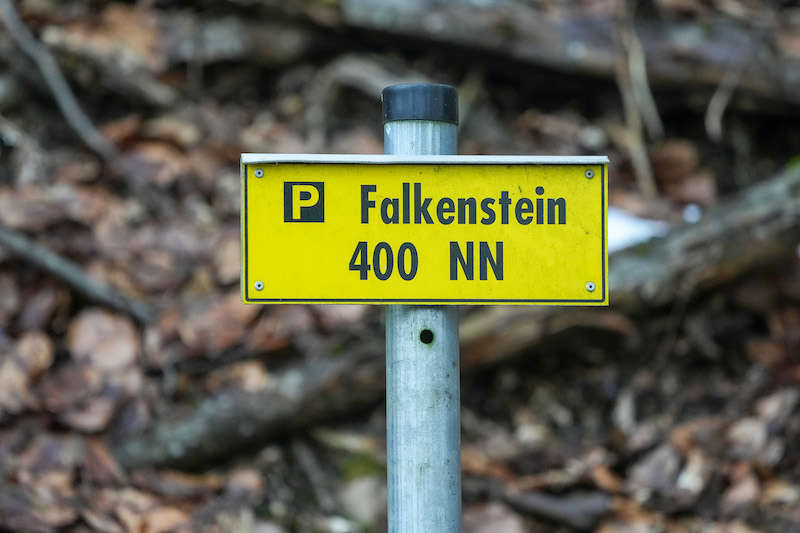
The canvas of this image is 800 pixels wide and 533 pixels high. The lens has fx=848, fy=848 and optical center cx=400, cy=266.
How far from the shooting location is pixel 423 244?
134 centimetres

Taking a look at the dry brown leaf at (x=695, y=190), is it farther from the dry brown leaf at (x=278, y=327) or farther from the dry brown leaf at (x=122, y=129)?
the dry brown leaf at (x=122, y=129)

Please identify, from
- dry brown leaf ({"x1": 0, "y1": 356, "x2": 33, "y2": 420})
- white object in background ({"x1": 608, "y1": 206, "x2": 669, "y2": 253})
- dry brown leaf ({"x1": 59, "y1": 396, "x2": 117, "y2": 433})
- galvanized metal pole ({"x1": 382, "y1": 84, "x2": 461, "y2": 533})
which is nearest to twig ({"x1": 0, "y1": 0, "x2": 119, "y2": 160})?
dry brown leaf ({"x1": 0, "y1": 356, "x2": 33, "y2": 420})

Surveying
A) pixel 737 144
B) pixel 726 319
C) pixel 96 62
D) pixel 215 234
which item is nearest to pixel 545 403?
pixel 726 319

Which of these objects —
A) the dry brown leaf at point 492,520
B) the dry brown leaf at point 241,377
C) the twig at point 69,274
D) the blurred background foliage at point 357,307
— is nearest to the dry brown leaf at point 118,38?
the blurred background foliage at point 357,307

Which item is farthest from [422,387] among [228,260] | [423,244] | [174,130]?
[174,130]

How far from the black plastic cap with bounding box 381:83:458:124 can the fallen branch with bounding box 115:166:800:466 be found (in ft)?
4.70

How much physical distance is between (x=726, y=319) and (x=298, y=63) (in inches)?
86.6

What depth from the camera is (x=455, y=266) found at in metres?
1.34

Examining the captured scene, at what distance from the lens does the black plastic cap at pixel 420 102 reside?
1.35 metres

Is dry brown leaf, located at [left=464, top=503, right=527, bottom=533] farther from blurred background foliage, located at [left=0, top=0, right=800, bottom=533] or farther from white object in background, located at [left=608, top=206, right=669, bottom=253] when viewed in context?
white object in background, located at [left=608, top=206, right=669, bottom=253]

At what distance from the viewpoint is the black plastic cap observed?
4.42ft

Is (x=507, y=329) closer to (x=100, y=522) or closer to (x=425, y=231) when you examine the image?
(x=100, y=522)

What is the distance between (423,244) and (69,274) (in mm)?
2018

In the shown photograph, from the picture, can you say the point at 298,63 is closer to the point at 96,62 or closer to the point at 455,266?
the point at 96,62
